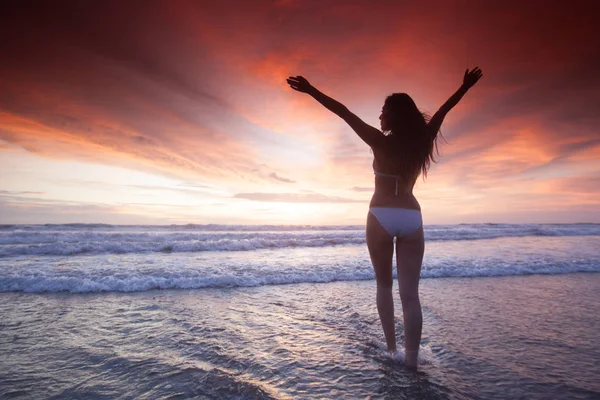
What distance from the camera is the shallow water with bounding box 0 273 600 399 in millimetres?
2586

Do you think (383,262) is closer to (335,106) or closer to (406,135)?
(406,135)

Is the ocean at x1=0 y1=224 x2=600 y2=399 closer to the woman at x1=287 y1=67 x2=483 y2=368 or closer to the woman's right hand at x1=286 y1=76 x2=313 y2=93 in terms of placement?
the woman at x1=287 y1=67 x2=483 y2=368

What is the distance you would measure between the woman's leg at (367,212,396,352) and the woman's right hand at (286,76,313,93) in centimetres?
130

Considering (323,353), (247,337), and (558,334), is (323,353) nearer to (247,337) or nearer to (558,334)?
(247,337)

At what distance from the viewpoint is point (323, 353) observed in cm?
330

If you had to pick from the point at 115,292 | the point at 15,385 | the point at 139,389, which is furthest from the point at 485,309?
the point at 115,292

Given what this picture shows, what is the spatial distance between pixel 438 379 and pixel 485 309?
3.12 m

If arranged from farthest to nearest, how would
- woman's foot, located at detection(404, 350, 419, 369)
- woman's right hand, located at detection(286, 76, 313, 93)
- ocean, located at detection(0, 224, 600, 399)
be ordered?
woman's foot, located at detection(404, 350, 419, 369), ocean, located at detection(0, 224, 600, 399), woman's right hand, located at detection(286, 76, 313, 93)

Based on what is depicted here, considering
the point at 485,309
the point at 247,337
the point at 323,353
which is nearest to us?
the point at 323,353

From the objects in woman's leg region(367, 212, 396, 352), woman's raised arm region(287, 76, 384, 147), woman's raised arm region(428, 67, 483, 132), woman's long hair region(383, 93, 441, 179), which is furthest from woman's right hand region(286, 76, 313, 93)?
woman's leg region(367, 212, 396, 352)

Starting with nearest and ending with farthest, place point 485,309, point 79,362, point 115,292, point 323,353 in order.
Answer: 1. point 79,362
2. point 323,353
3. point 485,309
4. point 115,292

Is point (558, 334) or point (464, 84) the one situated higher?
point (464, 84)

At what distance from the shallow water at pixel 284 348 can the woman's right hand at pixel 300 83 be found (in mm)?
2548

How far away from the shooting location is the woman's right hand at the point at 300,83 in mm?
2493
